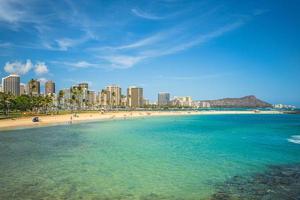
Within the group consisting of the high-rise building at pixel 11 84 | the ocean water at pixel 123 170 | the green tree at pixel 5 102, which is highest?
the high-rise building at pixel 11 84

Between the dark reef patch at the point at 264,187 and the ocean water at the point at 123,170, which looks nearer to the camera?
the dark reef patch at the point at 264,187

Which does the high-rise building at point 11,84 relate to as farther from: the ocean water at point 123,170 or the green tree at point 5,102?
the ocean water at point 123,170

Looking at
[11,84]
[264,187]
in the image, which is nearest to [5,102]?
[264,187]

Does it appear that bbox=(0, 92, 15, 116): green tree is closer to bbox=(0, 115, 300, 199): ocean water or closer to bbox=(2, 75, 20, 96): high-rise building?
bbox=(0, 115, 300, 199): ocean water

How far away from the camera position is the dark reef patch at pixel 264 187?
11.9 m

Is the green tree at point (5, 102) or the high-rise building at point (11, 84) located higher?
the high-rise building at point (11, 84)

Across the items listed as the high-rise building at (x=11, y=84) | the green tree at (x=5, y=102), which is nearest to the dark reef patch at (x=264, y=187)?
the green tree at (x=5, y=102)

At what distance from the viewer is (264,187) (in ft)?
43.4

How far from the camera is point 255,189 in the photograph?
42.3ft

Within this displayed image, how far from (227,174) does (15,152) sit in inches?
729

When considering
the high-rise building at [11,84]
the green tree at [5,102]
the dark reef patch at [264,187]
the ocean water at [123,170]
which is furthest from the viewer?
the high-rise building at [11,84]

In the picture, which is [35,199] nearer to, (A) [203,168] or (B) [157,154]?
(A) [203,168]

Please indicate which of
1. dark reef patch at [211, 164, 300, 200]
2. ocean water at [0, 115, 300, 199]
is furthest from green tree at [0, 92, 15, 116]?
dark reef patch at [211, 164, 300, 200]

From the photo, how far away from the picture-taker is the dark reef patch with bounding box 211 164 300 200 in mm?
11852
